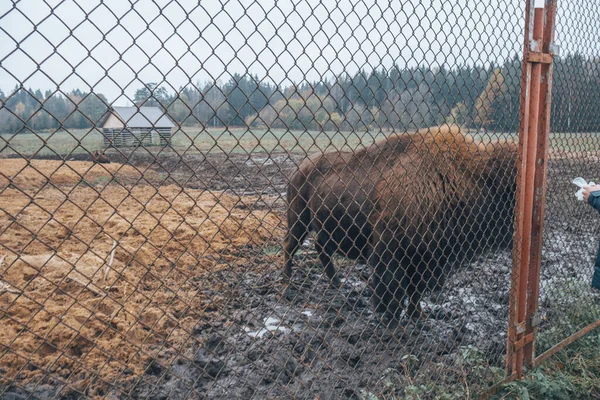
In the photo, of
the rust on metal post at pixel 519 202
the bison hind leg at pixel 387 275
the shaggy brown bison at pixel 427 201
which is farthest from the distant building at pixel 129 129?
the bison hind leg at pixel 387 275

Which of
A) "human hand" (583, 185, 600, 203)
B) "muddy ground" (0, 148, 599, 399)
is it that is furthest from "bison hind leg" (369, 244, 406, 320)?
"human hand" (583, 185, 600, 203)

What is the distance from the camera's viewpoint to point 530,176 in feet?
9.22

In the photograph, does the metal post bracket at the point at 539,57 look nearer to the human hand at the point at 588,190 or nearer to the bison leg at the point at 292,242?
the human hand at the point at 588,190

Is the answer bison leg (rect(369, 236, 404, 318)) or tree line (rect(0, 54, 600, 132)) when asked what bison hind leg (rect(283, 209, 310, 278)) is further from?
tree line (rect(0, 54, 600, 132))

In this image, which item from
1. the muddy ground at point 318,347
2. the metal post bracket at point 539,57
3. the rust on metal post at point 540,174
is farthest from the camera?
the muddy ground at point 318,347

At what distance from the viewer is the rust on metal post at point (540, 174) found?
9.02 ft

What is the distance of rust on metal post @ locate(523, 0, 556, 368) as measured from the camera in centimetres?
275

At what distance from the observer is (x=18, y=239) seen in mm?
5383

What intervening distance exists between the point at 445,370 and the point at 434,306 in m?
1.67

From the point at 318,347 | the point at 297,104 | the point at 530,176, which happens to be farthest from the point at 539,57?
the point at 318,347

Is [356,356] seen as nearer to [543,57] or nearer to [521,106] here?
[521,106]

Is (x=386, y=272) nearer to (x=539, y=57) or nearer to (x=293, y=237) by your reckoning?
(x=293, y=237)

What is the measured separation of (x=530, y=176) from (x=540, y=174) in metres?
0.12

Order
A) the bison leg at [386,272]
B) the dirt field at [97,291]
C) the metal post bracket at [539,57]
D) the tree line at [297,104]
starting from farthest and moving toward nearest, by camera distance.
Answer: the bison leg at [386,272] < the metal post bracket at [539,57] < the dirt field at [97,291] < the tree line at [297,104]
